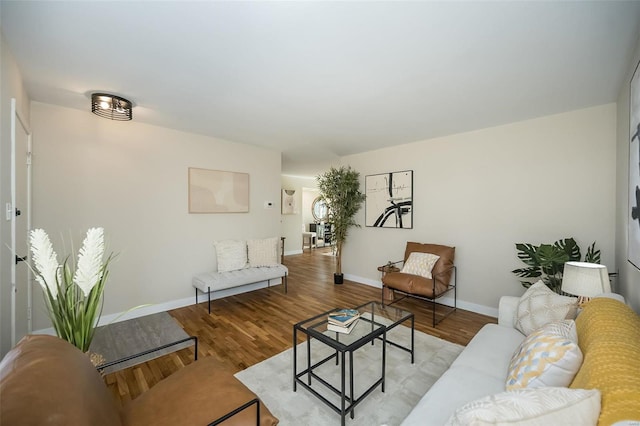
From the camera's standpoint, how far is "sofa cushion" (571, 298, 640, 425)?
30.5 inches

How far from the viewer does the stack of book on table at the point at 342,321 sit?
2.09 metres

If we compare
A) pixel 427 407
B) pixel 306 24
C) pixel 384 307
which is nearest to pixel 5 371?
pixel 427 407

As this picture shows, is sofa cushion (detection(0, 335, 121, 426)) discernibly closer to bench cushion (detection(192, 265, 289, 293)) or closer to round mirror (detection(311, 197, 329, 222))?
bench cushion (detection(192, 265, 289, 293))

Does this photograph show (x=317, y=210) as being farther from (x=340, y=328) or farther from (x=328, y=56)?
(x=328, y=56)

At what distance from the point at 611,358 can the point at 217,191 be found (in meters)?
4.33

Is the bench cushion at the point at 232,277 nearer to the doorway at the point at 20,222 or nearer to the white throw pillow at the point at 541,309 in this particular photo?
the doorway at the point at 20,222

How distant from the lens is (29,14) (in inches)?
62.2

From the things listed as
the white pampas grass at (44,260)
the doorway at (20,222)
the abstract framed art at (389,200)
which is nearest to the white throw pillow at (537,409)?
the white pampas grass at (44,260)

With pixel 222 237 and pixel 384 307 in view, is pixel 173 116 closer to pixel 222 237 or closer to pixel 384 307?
pixel 222 237

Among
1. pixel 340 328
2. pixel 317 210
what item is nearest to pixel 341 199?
pixel 340 328

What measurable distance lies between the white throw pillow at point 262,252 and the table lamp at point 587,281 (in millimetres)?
3647

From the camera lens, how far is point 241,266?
4219 millimetres

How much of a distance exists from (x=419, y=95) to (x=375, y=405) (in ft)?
8.74

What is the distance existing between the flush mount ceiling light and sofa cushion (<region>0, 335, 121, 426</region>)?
7.89ft
